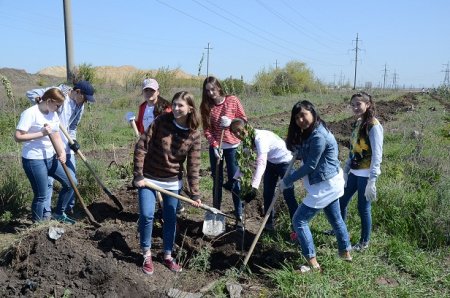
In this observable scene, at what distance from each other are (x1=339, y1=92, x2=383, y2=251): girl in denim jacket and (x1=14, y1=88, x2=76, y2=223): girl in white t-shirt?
2.93 m

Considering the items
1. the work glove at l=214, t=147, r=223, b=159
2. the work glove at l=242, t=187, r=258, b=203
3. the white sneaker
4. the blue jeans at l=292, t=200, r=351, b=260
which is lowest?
the white sneaker

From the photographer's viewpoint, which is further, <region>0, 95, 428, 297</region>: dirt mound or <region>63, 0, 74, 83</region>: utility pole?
<region>63, 0, 74, 83</region>: utility pole

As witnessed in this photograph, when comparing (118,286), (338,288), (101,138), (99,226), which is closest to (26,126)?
(99,226)

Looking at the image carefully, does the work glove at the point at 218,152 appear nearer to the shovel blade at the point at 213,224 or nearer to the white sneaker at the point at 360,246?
the shovel blade at the point at 213,224

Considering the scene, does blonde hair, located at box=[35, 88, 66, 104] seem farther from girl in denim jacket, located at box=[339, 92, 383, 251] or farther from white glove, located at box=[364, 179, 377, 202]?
white glove, located at box=[364, 179, 377, 202]

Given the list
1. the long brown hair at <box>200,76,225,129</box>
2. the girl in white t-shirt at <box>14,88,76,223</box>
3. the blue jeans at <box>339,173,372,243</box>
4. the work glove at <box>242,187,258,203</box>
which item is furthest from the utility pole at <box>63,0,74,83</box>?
the blue jeans at <box>339,173,372,243</box>

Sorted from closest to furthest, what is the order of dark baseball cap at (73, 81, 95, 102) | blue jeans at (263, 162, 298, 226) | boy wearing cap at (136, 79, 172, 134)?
blue jeans at (263, 162, 298, 226) < boy wearing cap at (136, 79, 172, 134) < dark baseball cap at (73, 81, 95, 102)

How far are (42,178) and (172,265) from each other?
A: 1.69 metres

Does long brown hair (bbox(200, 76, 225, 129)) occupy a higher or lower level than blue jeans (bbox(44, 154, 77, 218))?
higher

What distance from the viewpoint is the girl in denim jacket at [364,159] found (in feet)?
13.7

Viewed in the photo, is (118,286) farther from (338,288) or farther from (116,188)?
(116,188)

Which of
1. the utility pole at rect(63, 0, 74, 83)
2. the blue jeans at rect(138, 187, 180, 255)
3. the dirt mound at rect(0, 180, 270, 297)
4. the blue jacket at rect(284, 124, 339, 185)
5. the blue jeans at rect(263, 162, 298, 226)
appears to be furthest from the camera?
the utility pole at rect(63, 0, 74, 83)

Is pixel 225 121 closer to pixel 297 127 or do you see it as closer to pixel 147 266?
pixel 297 127

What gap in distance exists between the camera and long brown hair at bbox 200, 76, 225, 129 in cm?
484
